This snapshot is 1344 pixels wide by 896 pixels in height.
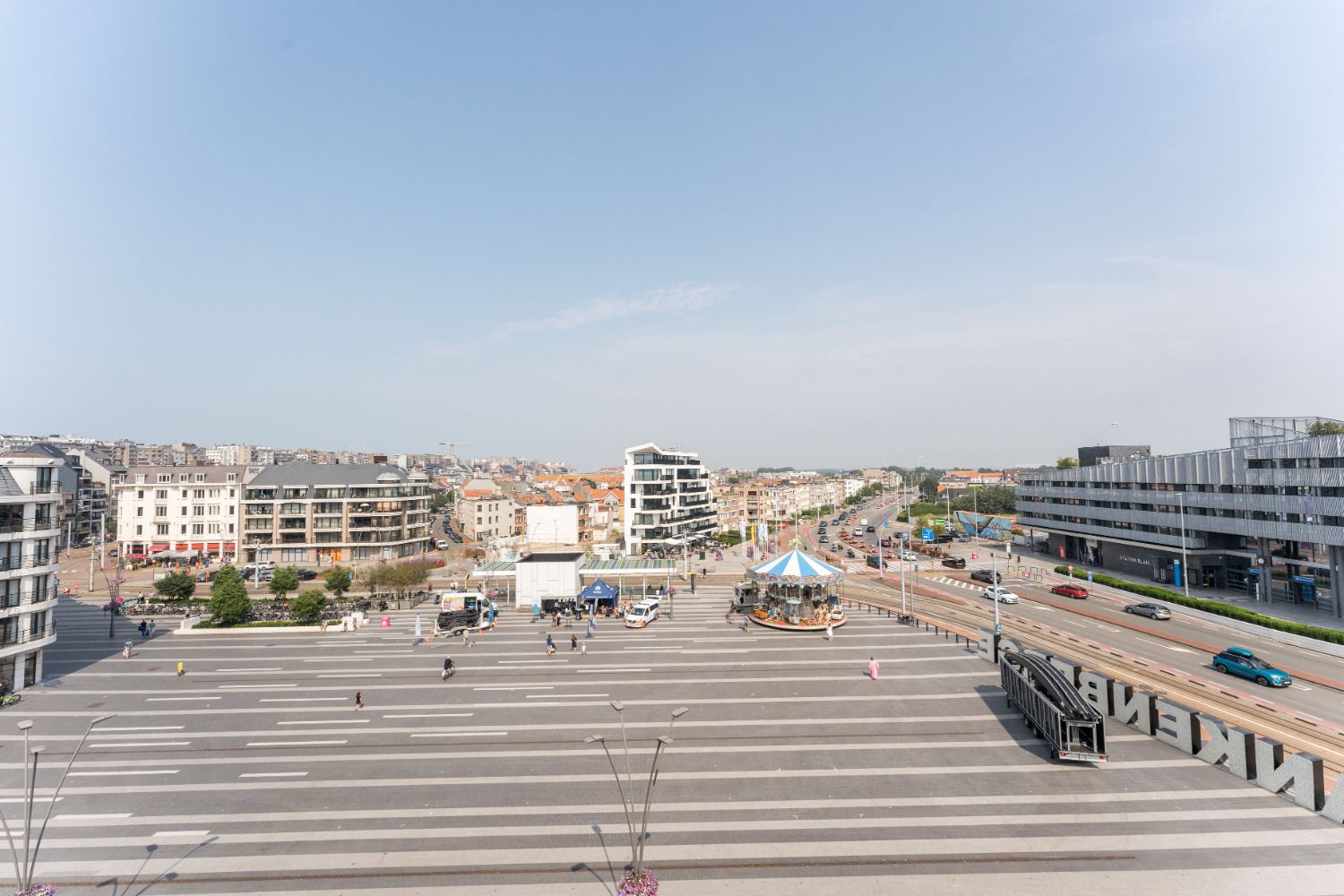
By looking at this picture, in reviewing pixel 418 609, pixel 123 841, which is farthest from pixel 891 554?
pixel 123 841

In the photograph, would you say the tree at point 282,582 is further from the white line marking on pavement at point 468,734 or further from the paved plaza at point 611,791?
the white line marking on pavement at point 468,734

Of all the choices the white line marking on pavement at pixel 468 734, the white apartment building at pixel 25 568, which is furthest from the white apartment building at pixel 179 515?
the white line marking on pavement at pixel 468 734

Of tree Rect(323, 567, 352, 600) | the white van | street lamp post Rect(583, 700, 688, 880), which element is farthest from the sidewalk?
tree Rect(323, 567, 352, 600)

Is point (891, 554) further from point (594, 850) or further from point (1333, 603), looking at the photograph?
point (594, 850)

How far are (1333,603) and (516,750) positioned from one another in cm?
6005

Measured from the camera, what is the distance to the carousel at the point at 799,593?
4003 cm

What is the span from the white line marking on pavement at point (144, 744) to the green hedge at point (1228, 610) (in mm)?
63256

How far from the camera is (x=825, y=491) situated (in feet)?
620

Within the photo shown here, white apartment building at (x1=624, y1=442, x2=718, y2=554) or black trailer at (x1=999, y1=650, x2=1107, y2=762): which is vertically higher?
white apartment building at (x1=624, y1=442, x2=718, y2=554)

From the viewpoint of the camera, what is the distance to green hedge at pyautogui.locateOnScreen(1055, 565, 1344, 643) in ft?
122

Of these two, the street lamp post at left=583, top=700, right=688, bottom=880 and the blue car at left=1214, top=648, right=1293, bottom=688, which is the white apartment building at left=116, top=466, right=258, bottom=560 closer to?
the street lamp post at left=583, top=700, right=688, bottom=880

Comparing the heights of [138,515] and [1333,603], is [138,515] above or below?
above

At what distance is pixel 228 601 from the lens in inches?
1666

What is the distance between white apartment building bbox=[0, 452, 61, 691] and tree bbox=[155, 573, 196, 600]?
1378cm
